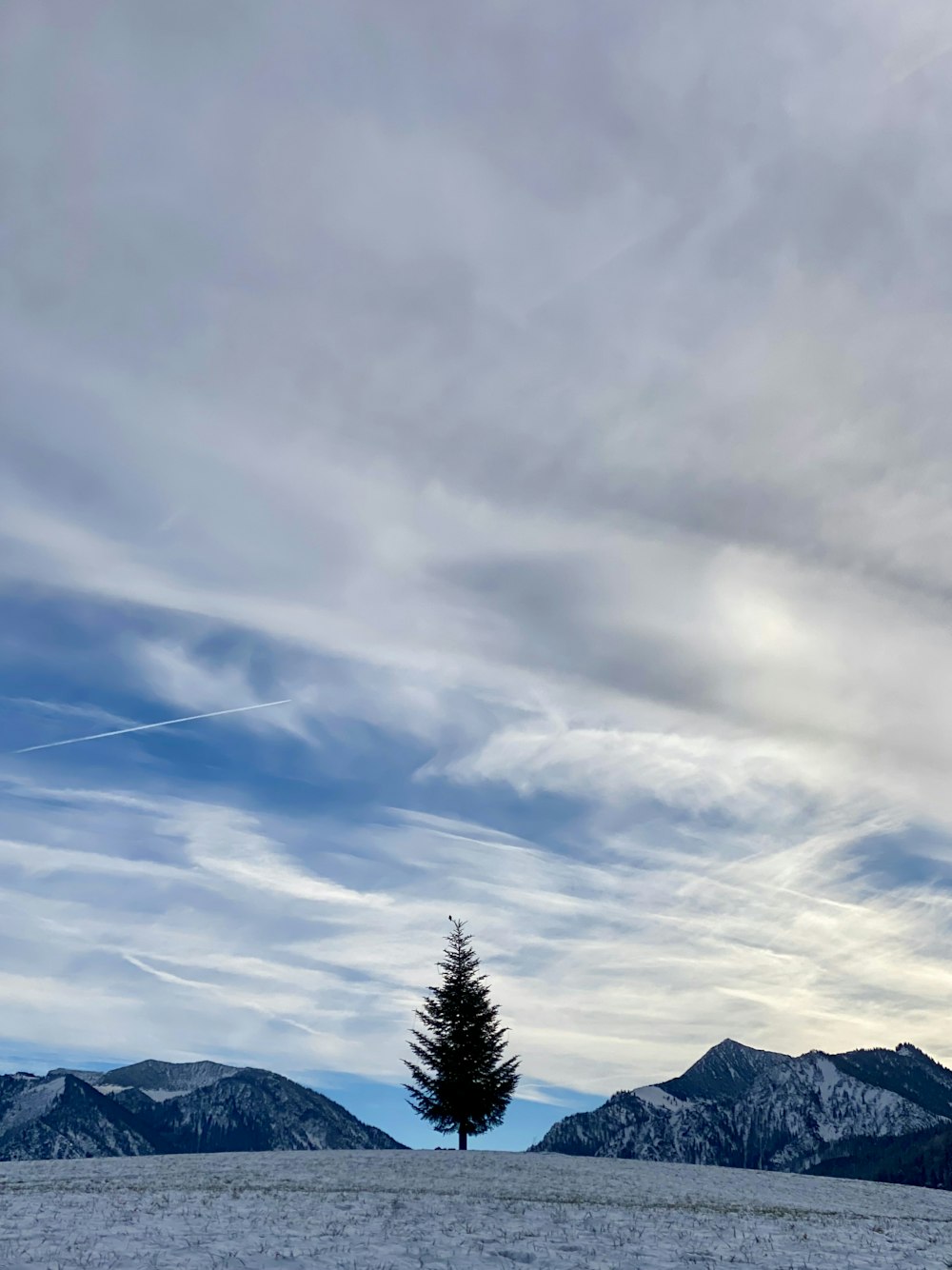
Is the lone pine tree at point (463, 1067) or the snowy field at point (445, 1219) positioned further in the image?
the lone pine tree at point (463, 1067)

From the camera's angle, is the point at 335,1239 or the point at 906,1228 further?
the point at 906,1228

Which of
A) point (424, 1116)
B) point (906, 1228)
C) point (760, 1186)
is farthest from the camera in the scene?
point (424, 1116)

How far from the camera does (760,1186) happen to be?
34.6 metres

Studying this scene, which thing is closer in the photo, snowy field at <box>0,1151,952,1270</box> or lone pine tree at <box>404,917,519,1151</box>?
snowy field at <box>0,1151,952,1270</box>

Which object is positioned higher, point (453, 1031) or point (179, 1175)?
point (453, 1031)

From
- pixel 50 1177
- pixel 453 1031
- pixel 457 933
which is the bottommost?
pixel 50 1177

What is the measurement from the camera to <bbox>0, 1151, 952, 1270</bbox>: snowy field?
19594 millimetres

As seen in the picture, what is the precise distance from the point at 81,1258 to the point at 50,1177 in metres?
17.4

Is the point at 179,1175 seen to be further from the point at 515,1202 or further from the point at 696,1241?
the point at 696,1241

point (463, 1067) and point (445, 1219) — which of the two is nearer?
point (445, 1219)

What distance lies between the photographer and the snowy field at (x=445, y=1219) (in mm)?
19594

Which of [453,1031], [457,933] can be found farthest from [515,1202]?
[457,933]

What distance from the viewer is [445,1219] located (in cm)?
2367

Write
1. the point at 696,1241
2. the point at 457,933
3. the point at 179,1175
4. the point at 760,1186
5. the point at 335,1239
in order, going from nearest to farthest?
1. the point at 335,1239
2. the point at 696,1241
3. the point at 179,1175
4. the point at 760,1186
5. the point at 457,933
